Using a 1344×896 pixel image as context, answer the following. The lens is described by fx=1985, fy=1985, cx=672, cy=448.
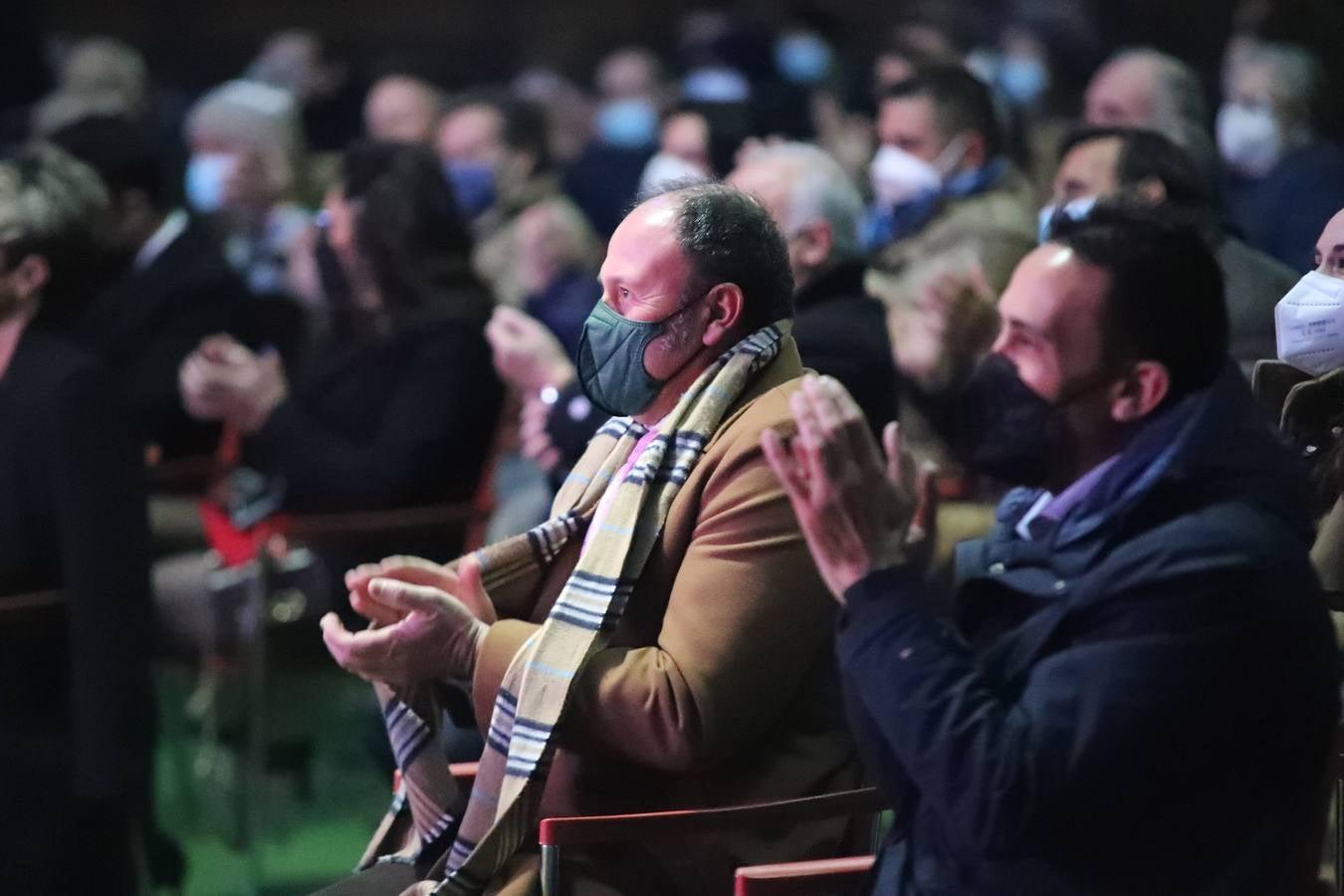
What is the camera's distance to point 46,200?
386 cm

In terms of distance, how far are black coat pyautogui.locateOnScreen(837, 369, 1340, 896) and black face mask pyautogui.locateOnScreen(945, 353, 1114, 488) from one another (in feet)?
Result: 0.25

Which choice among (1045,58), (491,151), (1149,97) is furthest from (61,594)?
(1045,58)

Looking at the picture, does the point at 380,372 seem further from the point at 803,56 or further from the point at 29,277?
the point at 803,56

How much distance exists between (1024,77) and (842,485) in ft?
25.9

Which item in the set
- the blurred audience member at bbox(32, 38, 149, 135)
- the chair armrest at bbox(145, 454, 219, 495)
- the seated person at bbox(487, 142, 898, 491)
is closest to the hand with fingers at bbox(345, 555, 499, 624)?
the seated person at bbox(487, 142, 898, 491)

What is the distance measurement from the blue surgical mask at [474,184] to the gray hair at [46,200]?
3.34 m

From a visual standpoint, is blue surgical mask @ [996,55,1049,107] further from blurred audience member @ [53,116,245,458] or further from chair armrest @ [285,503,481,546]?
chair armrest @ [285,503,481,546]

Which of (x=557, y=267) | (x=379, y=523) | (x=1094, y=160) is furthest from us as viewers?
(x=557, y=267)

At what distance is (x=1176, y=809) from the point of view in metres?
2.03

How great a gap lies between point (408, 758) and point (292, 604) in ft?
7.23

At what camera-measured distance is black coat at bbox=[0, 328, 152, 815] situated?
3.62 meters

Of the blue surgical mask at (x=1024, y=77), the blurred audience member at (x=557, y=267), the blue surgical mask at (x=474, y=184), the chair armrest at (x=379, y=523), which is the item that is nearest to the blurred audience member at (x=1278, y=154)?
the blurred audience member at (x=557, y=267)

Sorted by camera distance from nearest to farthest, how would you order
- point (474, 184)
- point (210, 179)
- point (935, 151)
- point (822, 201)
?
point (822, 201) < point (935, 151) < point (210, 179) < point (474, 184)

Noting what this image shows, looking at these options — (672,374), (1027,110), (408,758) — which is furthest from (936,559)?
(1027,110)
